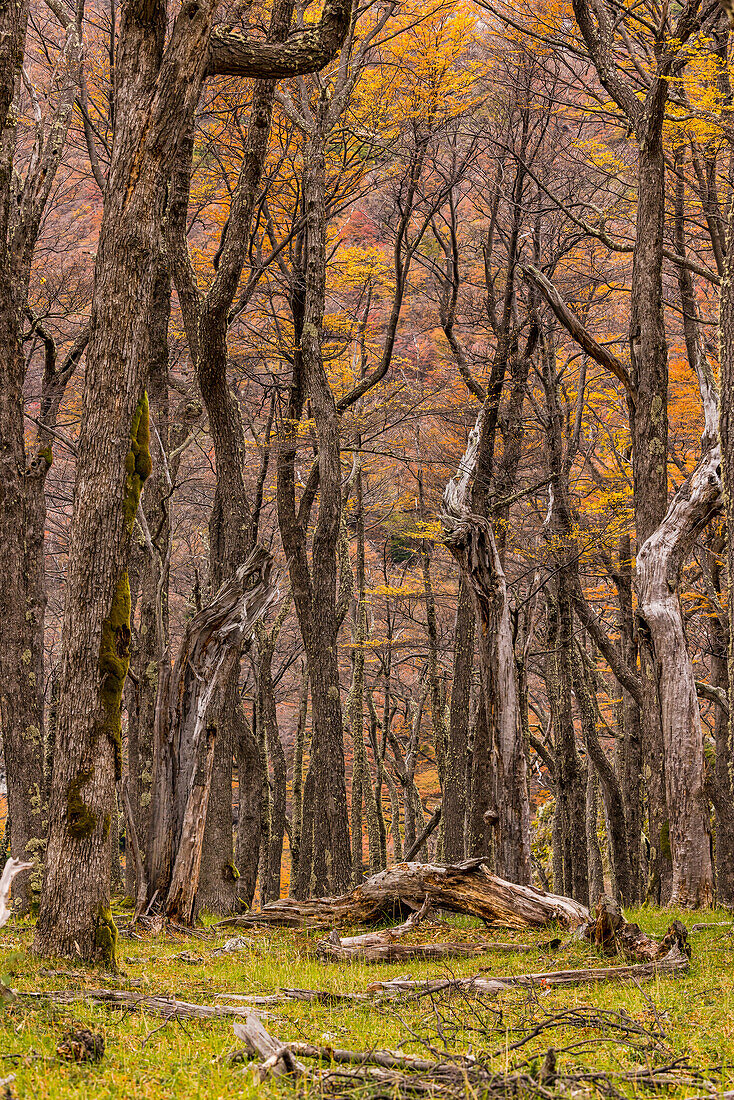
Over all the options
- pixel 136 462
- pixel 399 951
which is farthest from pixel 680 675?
pixel 136 462

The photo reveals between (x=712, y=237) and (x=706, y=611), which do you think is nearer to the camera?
(x=712, y=237)

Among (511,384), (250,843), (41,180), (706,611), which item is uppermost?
(41,180)

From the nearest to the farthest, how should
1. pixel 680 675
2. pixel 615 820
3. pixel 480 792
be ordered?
pixel 680 675 → pixel 480 792 → pixel 615 820

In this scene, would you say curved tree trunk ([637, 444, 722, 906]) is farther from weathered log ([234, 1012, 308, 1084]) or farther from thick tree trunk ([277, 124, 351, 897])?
weathered log ([234, 1012, 308, 1084])

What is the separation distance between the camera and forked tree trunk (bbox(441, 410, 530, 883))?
32.1 feet

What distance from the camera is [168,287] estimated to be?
11430 millimetres

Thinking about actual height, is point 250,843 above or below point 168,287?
below

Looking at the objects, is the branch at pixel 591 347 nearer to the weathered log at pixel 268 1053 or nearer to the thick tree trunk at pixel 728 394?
the thick tree trunk at pixel 728 394

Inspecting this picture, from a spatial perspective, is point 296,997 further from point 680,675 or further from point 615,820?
point 615,820

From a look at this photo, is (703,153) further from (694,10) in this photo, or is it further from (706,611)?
(706,611)

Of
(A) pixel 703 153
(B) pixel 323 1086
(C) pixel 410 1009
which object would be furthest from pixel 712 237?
(B) pixel 323 1086

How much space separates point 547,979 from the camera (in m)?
5.16

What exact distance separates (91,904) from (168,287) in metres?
8.36

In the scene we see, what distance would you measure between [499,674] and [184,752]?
373cm
